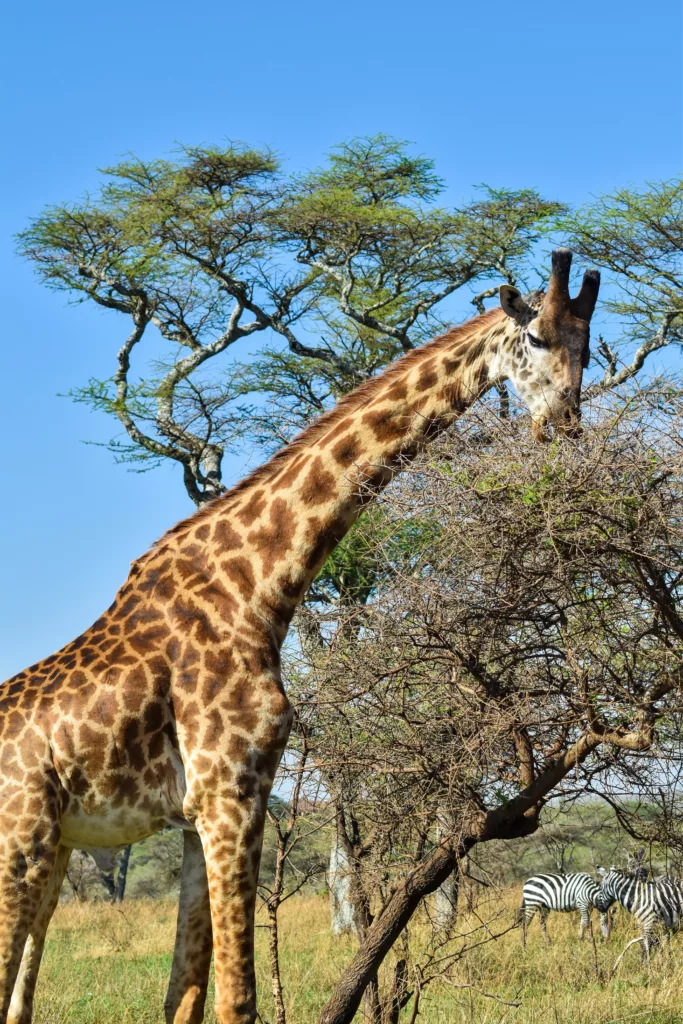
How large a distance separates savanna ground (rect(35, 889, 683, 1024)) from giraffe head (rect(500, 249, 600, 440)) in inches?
121

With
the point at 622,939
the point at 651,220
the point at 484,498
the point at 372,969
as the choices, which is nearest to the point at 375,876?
the point at 372,969

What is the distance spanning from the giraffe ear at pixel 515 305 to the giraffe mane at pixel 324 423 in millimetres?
119

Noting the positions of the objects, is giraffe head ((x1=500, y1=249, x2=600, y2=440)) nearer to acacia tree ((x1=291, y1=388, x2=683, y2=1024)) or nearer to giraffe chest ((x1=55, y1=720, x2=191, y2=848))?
acacia tree ((x1=291, y1=388, x2=683, y2=1024))

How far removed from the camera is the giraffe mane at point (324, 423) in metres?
6.01

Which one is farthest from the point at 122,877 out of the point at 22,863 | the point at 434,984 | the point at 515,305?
the point at 515,305

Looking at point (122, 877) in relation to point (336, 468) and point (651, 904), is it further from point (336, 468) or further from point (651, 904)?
point (336, 468)

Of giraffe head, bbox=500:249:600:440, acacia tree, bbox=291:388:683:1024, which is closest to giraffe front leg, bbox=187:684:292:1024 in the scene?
acacia tree, bbox=291:388:683:1024

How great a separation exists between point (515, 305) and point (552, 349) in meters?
0.33

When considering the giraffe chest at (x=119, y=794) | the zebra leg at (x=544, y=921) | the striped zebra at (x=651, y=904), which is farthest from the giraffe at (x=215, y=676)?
the zebra leg at (x=544, y=921)

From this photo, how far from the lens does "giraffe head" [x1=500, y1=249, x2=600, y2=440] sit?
5789 millimetres

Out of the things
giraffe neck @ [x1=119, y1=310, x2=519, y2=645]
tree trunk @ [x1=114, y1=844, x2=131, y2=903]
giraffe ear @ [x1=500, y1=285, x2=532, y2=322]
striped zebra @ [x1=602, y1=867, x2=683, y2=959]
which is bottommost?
striped zebra @ [x1=602, y1=867, x2=683, y2=959]

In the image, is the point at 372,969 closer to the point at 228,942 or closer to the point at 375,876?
the point at 375,876

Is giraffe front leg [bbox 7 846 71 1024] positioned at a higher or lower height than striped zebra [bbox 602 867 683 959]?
lower

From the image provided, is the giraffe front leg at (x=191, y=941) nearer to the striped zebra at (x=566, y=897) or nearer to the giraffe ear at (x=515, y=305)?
the giraffe ear at (x=515, y=305)
